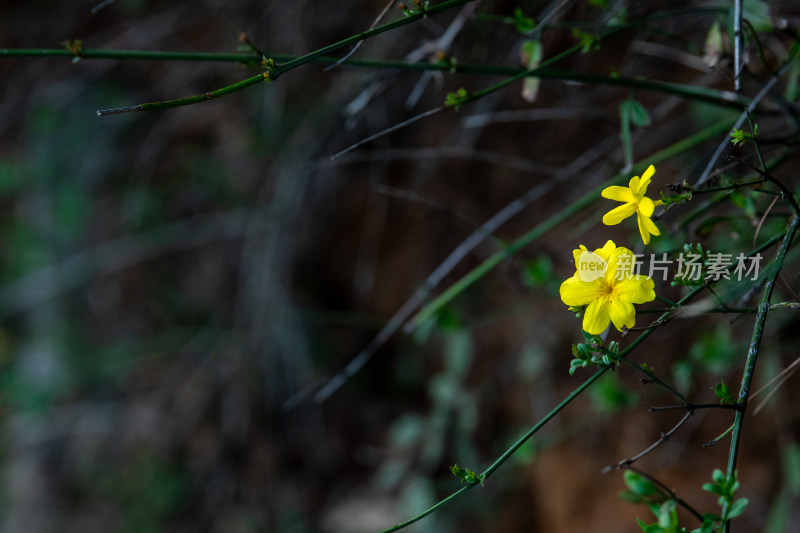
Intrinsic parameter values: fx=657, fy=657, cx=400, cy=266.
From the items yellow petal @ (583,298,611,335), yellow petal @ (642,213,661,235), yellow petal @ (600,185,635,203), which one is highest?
yellow petal @ (600,185,635,203)

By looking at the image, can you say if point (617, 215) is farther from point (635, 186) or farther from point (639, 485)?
point (639, 485)

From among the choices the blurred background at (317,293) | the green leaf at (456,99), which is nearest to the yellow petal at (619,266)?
the green leaf at (456,99)

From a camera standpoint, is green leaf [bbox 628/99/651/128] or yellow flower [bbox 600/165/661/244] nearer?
yellow flower [bbox 600/165/661/244]

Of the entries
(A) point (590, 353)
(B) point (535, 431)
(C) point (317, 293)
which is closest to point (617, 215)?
(A) point (590, 353)

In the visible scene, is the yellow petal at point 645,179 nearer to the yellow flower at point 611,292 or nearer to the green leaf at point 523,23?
the yellow flower at point 611,292

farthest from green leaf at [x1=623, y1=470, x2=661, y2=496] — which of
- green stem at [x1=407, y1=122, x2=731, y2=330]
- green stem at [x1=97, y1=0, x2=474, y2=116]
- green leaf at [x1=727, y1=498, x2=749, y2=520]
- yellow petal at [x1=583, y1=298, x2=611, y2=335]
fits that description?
green stem at [x1=97, y1=0, x2=474, y2=116]

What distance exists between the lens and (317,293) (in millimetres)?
2629

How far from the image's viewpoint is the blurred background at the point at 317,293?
1716 mm

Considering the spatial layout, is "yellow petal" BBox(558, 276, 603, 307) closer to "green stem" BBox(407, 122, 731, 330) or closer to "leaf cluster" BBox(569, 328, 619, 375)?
"leaf cluster" BBox(569, 328, 619, 375)

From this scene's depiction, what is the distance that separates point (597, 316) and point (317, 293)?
1987 millimetres

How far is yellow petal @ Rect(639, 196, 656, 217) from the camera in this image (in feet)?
2.35

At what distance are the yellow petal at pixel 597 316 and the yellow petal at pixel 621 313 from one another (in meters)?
0.01

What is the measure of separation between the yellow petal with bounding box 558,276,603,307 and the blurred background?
0.66 metres

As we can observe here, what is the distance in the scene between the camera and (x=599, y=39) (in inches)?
40.4
